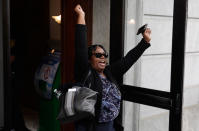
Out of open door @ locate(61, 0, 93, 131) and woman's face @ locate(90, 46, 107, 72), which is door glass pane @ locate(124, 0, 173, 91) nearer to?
open door @ locate(61, 0, 93, 131)

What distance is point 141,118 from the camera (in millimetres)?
3684

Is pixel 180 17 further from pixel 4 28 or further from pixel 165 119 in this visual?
pixel 4 28

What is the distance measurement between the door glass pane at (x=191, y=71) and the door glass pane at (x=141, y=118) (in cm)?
47

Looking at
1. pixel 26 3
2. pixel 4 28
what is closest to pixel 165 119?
pixel 4 28

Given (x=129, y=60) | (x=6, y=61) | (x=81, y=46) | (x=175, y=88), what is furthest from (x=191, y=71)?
(x=6, y=61)

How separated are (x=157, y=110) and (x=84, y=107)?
1360 mm

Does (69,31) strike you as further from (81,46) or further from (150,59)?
(81,46)

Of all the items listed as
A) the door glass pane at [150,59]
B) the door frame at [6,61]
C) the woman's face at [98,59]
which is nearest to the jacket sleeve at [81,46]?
the woman's face at [98,59]

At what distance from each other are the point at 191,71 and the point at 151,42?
2.42 feet

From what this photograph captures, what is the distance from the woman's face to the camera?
253cm

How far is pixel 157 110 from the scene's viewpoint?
340 cm

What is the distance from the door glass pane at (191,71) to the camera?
12.1ft

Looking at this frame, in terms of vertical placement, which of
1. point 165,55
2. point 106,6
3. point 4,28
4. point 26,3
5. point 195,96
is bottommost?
point 195,96

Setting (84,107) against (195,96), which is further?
(195,96)
